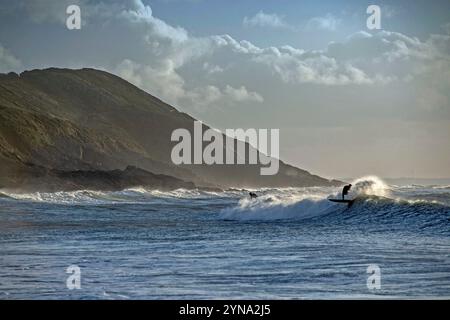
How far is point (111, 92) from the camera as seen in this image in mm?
164375

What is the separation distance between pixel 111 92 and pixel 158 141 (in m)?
26.6

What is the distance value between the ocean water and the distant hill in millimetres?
51001

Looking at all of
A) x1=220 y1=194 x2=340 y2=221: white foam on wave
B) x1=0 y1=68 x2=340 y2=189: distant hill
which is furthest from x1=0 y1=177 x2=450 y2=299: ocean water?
x1=0 y1=68 x2=340 y2=189: distant hill

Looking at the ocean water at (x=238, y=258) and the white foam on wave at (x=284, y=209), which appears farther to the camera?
the white foam on wave at (x=284, y=209)

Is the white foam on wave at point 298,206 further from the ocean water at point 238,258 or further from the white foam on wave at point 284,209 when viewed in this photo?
the ocean water at point 238,258

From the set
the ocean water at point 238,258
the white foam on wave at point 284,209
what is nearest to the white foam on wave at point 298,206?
the white foam on wave at point 284,209

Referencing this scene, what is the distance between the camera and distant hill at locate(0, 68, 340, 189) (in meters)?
95.8

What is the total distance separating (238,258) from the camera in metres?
14.2

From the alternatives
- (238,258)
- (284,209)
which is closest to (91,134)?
(284,209)

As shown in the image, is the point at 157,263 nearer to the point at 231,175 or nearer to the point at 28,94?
the point at 231,175

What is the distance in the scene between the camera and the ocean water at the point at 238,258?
417 inches

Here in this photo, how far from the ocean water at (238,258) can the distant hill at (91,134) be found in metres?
51.0

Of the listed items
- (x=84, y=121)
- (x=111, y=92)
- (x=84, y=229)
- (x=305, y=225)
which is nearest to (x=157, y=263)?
(x=84, y=229)

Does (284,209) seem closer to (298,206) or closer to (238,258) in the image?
(298,206)
